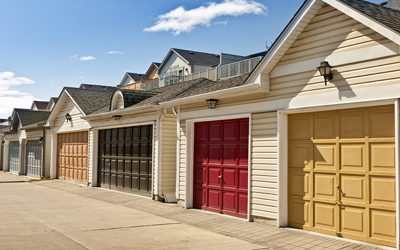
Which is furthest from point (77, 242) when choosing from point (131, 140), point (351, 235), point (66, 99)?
point (66, 99)

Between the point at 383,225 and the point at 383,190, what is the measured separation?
60 cm

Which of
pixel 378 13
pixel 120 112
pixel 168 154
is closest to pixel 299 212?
pixel 378 13

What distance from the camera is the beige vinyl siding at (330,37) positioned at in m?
7.47

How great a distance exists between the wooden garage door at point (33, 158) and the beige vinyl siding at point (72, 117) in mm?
2888

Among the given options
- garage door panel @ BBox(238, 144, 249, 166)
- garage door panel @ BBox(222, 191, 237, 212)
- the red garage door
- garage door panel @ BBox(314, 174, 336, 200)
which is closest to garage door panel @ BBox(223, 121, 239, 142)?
the red garage door

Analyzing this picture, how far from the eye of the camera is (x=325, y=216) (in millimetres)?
8156

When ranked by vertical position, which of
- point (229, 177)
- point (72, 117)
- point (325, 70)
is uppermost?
point (325, 70)

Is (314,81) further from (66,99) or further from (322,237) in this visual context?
(66,99)

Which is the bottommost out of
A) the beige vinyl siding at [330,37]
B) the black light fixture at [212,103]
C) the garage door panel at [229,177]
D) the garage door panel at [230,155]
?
the garage door panel at [229,177]

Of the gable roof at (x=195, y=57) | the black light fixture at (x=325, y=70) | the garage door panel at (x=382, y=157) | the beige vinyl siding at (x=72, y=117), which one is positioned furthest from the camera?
the gable roof at (x=195, y=57)

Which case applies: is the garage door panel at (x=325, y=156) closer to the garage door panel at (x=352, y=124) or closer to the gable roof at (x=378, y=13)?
the garage door panel at (x=352, y=124)

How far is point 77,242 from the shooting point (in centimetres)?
762

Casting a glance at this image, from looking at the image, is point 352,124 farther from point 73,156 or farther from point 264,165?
point 73,156

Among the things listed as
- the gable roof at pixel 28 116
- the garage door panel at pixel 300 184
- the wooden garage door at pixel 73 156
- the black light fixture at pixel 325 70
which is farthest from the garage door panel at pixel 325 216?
the gable roof at pixel 28 116
